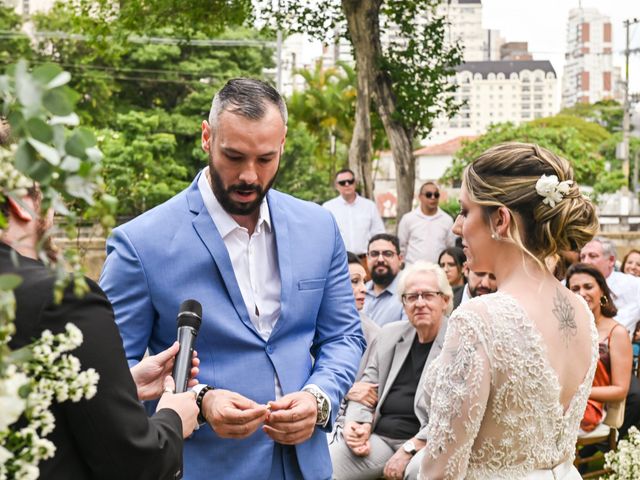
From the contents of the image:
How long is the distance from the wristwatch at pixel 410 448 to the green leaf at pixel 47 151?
18.5 ft

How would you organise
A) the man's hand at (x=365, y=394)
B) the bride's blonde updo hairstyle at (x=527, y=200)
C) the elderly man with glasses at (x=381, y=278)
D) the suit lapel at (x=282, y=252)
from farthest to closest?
the elderly man with glasses at (x=381, y=278), the man's hand at (x=365, y=394), the suit lapel at (x=282, y=252), the bride's blonde updo hairstyle at (x=527, y=200)

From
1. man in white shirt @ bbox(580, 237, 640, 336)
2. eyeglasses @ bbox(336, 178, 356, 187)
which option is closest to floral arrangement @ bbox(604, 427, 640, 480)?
man in white shirt @ bbox(580, 237, 640, 336)

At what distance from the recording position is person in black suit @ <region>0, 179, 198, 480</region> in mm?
2076

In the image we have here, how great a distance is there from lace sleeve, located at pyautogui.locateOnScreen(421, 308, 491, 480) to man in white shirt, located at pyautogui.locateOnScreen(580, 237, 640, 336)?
6.19m

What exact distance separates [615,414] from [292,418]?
474 cm

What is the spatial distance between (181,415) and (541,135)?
7320cm

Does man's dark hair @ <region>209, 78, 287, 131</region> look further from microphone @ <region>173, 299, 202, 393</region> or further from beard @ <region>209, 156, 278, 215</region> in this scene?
microphone @ <region>173, 299, 202, 393</region>

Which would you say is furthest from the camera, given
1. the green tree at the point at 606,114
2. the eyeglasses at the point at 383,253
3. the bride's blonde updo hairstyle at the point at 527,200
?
the green tree at the point at 606,114

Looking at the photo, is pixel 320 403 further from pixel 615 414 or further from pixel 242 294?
pixel 615 414

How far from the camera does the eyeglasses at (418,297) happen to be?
23.5 ft

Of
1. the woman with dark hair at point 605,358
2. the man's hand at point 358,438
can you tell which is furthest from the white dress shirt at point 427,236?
the man's hand at point 358,438

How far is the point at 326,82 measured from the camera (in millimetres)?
53281

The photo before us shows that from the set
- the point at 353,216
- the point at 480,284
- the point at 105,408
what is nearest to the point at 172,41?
the point at 353,216

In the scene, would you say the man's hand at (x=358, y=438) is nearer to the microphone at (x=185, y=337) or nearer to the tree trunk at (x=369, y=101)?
the microphone at (x=185, y=337)
